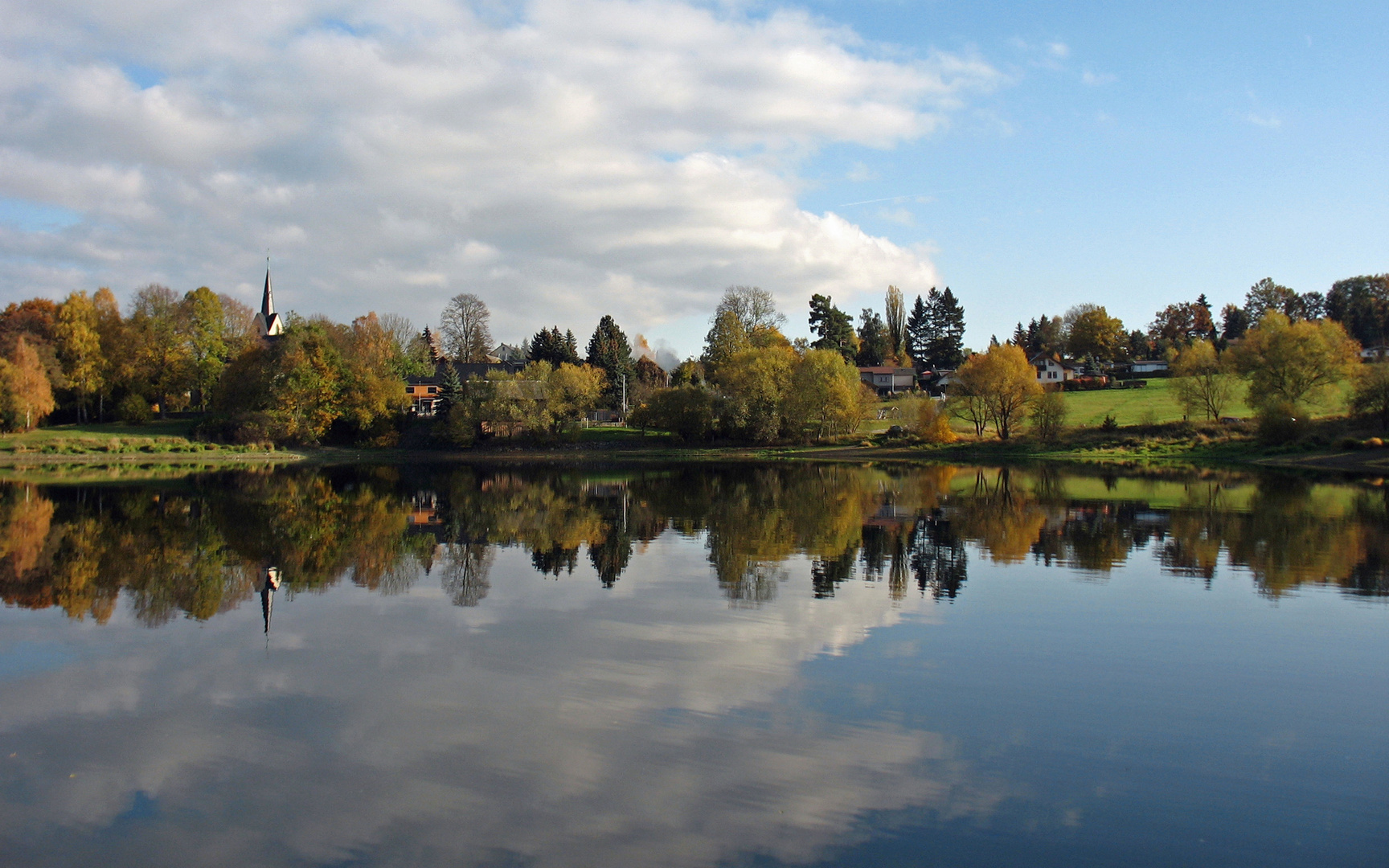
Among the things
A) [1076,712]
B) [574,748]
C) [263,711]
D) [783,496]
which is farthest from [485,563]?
[783,496]

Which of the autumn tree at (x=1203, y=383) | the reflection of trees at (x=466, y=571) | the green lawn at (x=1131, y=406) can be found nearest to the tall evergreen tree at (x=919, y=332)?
the green lawn at (x=1131, y=406)

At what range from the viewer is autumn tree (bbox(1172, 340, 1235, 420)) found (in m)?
65.4

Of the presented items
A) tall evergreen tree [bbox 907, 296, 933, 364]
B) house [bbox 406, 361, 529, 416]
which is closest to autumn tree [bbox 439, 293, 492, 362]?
house [bbox 406, 361, 529, 416]

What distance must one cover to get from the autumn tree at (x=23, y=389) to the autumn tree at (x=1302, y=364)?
275 feet

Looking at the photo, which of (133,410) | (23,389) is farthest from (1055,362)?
(23,389)

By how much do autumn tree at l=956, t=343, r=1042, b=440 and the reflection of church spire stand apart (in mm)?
55411

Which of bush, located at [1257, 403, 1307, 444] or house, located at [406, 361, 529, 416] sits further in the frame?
house, located at [406, 361, 529, 416]

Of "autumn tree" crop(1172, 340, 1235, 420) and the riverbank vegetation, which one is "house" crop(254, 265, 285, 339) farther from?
"autumn tree" crop(1172, 340, 1235, 420)

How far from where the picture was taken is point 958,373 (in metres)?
66.6

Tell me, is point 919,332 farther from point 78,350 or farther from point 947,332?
point 78,350

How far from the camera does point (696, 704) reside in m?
9.46

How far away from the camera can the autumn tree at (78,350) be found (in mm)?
68438

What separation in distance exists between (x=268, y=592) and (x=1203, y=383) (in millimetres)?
68047

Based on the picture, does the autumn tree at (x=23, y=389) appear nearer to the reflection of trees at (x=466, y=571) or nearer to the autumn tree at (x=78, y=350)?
the autumn tree at (x=78, y=350)
